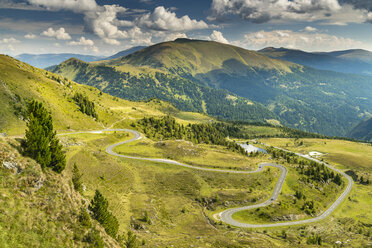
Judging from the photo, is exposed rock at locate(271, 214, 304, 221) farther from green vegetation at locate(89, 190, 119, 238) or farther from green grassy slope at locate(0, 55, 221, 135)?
green grassy slope at locate(0, 55, 221, 135)

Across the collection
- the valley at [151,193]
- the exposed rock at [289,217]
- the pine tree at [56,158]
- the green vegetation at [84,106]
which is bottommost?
the exposed rock at [289,217]

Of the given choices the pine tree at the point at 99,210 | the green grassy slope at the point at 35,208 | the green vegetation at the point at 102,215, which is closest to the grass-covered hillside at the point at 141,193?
the green grassy slope at the point at 35,208

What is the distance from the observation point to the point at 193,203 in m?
92.5

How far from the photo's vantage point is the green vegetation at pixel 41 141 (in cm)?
3705

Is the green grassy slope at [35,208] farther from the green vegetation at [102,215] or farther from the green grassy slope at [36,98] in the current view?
the green grassy slope at [36,98]

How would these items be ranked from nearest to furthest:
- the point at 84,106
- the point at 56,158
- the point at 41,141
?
the point at 41,141 → the point at 56,158 → the point at 84,106

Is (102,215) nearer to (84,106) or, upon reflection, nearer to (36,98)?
(36,98)

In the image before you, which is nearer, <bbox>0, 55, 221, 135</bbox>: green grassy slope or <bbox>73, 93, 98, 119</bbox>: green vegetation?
<bbox>0, 55, 221, 135</bbox>: green grassy slope

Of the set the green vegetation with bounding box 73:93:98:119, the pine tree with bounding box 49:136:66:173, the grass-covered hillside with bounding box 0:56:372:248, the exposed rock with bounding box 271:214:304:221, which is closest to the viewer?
the grass-covered hillside with bounding box 0:56:372:248

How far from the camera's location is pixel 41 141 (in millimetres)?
37375

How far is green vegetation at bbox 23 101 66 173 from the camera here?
122 ft

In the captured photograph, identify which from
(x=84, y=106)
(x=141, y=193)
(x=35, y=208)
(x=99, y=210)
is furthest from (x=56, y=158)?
(x=84, y=106)

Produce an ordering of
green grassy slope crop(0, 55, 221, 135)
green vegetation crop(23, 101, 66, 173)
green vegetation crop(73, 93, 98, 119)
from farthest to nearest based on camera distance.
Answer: green vegetation crop(73, 93, 98, 119) → green grassy slope crop(0, 55, 221, 135) → green vegetation crop(23, 101, 66, 173)

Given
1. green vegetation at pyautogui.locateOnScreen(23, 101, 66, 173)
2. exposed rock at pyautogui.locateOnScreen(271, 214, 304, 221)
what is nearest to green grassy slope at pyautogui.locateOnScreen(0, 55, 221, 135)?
green vegetation at pyautogui.locateOnScreen(23, 101, 66, 173)
